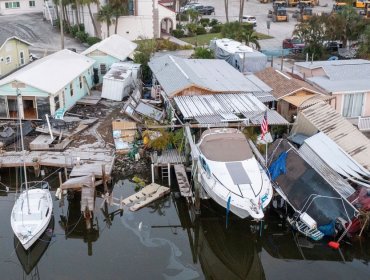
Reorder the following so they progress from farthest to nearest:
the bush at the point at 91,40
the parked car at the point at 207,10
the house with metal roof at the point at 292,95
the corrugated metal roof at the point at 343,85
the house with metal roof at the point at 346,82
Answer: the parked car at the point at 207,10, the bush at the point at 91,40, the house with metal roof at the point at 346,82, the corrugated metal roof at the point at 343,85, the house with metal roof at the point at 292,95

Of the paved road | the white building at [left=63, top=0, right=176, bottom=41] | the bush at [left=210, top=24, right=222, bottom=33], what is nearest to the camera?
the white building at [left=63, top=0, right=176, bottom=41]

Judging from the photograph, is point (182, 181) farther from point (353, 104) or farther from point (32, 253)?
point (353, 104)

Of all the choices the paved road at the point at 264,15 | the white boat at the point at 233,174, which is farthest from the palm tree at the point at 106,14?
the white boat at the point at 233,174

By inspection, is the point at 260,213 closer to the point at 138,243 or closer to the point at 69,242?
the point at 138,243

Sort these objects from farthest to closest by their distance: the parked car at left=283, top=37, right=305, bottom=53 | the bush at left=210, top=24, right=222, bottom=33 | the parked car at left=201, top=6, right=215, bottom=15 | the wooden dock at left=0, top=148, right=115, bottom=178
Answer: the parked car at left=201, top=6, right=215, bottom=15 < the bush at left=210, top=24, right=222, bottom=33 < the parked car at left=283, top=37, right=305, bottom=53 < the wooden dock at left=0, top=148, right=115, bottom=178

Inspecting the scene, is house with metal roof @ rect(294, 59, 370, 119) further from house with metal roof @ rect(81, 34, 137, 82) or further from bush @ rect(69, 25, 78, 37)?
bush @ rect(69, 25, 78, 37)

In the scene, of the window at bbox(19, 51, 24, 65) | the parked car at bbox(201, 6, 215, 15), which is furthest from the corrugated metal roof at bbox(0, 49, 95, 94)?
the parked car at bbox(201, 6, 215, 15)

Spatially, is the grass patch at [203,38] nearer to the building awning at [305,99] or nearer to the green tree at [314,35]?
the green tree at [314,35]
